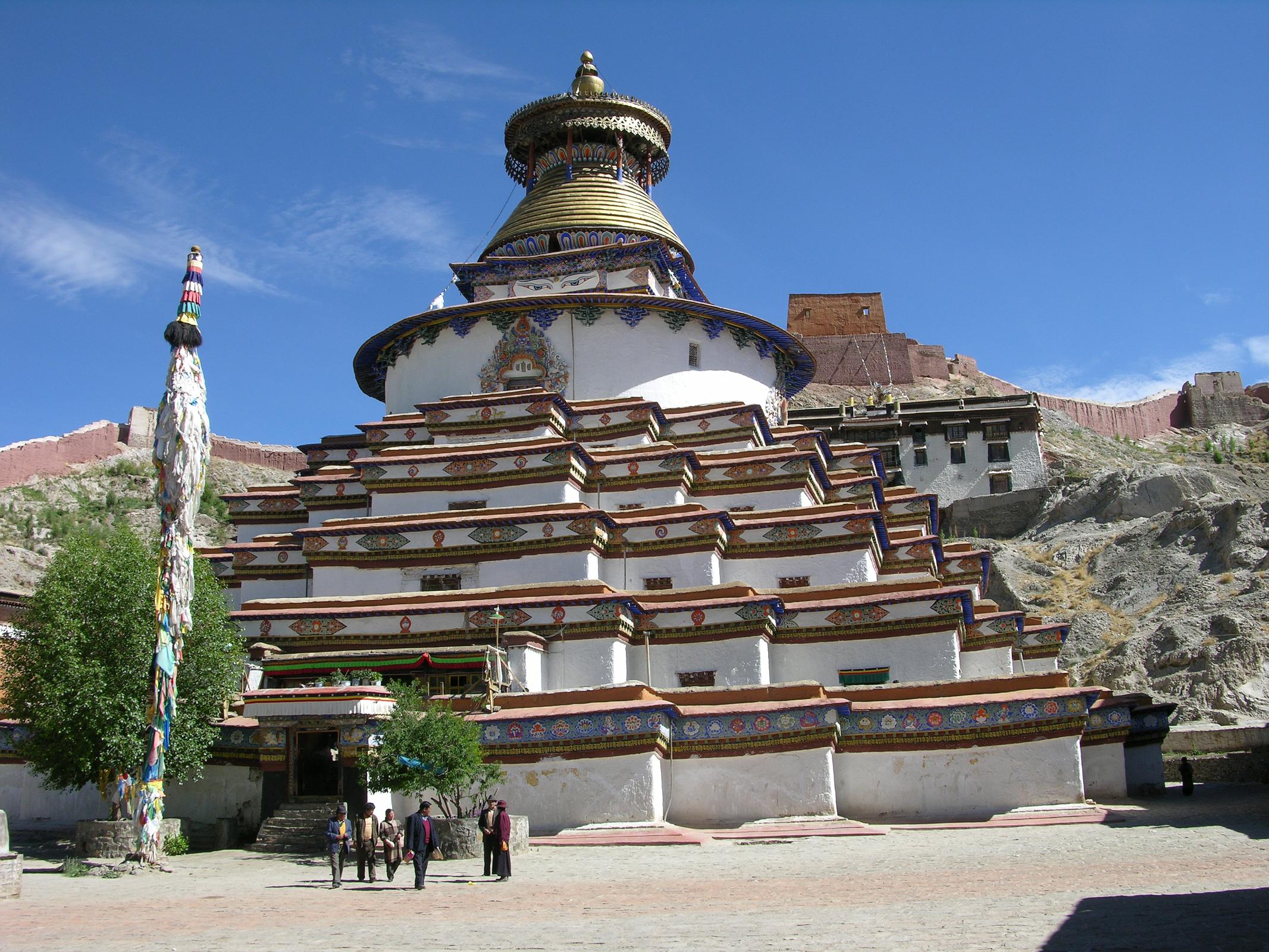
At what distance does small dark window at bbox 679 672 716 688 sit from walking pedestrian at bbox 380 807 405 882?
6967mm

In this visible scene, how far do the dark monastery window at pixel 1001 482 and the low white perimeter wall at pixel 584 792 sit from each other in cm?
3400

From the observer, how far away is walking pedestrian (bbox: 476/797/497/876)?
12859 millimetres

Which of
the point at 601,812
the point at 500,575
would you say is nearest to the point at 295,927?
the point at 601,812

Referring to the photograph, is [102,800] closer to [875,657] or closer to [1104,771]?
[875,657]

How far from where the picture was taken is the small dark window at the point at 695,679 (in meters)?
20.0

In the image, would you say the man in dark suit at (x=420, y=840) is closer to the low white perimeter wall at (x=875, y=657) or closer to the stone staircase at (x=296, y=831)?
the stone staircase at (x=296, y=831)

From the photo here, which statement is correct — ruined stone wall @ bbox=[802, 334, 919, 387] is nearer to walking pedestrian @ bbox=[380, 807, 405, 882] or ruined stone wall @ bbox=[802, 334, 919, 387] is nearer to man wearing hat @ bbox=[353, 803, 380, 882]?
walking pedestrian @ bbox=[380, 807, 405, 882]

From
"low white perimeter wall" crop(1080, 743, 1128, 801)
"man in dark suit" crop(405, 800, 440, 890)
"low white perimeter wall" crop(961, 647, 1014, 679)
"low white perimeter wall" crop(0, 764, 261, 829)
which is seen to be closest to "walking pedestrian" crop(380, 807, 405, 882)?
"man in dark suit" crop(405, 800, 440, 890)

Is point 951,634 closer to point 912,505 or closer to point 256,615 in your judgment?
point 912,505

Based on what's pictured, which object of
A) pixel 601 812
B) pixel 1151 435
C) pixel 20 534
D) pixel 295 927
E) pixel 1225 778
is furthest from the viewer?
pixel 1151 435

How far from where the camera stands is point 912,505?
85.5 ft

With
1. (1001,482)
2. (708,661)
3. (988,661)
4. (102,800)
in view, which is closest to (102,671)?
(102,800)

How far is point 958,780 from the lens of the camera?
17656mm

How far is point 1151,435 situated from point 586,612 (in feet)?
165
